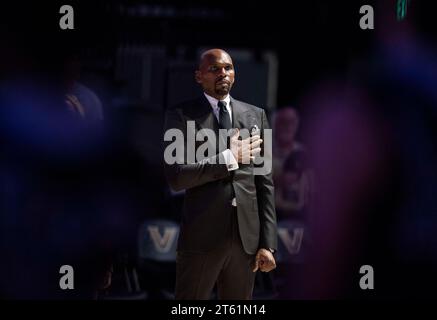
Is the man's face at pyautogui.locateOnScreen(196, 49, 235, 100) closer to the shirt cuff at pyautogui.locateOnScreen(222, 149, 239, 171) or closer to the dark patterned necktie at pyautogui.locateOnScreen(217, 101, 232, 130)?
the dark patterned necktie at pyautogui.locateOnScreen(217, 101, 232, 130)

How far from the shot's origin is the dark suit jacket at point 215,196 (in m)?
3.22

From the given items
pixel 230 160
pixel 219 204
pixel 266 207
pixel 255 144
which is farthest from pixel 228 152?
pixel 266 207

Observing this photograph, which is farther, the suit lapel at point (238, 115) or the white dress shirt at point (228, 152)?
the suit lapel at point (238, 115)

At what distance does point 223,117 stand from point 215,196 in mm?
384

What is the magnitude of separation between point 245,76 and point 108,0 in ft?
3.52

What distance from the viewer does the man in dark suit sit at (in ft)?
10.6

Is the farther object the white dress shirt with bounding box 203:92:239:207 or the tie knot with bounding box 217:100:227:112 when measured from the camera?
the tie knot with bounding box 217:100:227:112

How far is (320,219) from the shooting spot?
16.8ft

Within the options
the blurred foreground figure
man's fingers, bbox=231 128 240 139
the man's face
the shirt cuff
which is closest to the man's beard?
the man's face

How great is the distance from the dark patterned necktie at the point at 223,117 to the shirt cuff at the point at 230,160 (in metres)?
0.15
